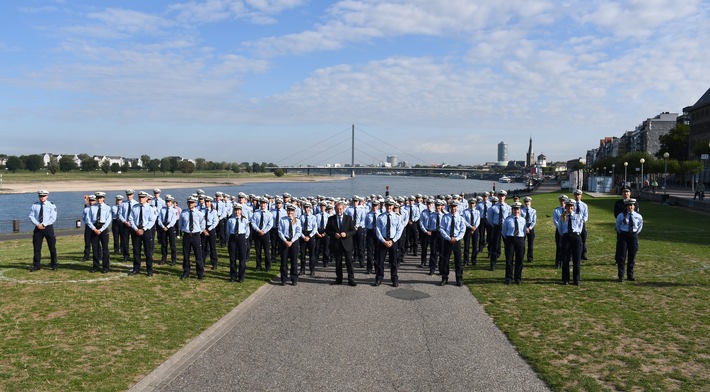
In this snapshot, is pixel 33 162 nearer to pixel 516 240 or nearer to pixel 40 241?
pixel 40 241

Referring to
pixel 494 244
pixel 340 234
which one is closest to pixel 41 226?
pixel 340 234

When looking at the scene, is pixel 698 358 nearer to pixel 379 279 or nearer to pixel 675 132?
pixel 379 279

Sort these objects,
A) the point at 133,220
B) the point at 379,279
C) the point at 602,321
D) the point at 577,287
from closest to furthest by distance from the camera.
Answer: the point at 602,321, the point at 577,287, the point at 379,279, the point at 133,220

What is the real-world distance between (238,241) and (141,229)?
115 inches

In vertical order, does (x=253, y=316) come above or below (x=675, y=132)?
below

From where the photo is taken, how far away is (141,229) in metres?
13.9

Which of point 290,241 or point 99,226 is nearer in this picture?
point 290,241

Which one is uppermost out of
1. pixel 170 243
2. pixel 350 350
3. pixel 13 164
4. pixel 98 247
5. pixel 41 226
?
pixel 13 164

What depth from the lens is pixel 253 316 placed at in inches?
389

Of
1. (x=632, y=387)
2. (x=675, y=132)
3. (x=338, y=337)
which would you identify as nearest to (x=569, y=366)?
(x=632, y=387)

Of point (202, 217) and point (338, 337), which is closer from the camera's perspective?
point (338, 337)

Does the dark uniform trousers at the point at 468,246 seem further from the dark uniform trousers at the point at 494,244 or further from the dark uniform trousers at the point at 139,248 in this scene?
the dark uniform trousers at the point at 139,248

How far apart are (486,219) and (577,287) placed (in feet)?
18.6

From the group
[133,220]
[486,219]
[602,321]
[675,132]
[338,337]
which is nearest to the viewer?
[338,337]
